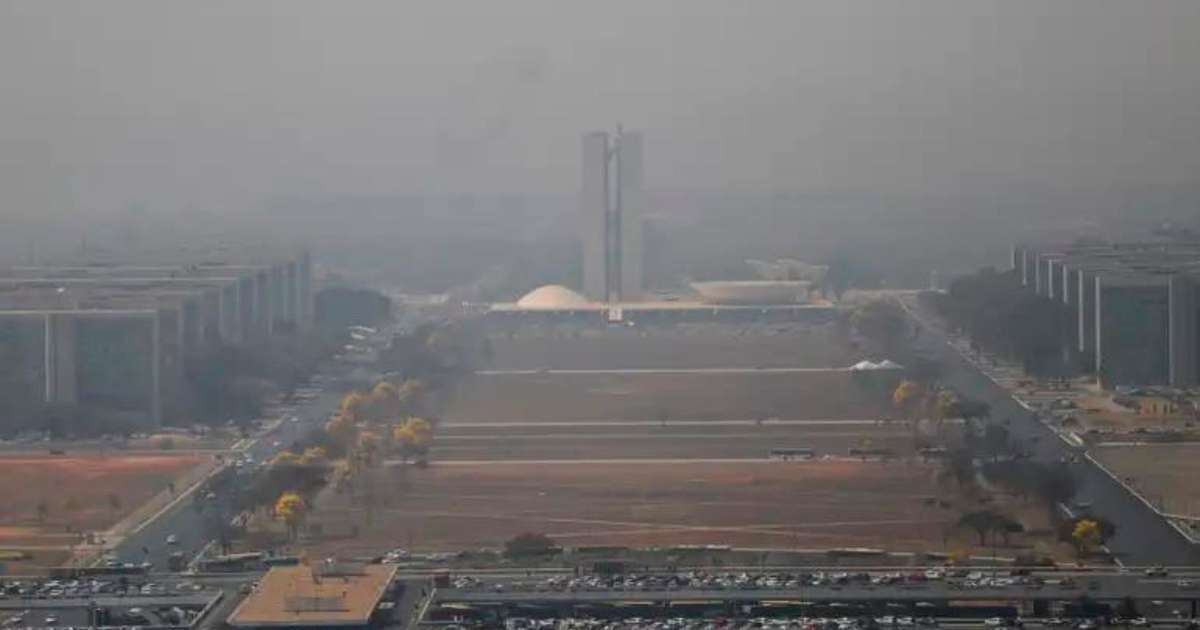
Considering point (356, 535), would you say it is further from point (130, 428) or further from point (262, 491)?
point (130, 428)

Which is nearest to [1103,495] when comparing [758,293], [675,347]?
[675,347]

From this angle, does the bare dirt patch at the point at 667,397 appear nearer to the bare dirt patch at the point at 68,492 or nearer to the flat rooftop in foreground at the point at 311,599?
the bare dirt patch at the point at 68,492

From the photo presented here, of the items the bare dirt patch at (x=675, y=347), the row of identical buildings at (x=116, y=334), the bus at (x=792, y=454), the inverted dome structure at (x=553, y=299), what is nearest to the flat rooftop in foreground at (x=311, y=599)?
the bus at (x=792, y=454)

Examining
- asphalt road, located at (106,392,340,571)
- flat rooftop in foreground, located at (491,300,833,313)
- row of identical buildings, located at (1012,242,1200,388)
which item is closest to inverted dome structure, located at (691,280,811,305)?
flat rooftop in foreground, located at (491,300,833,313)

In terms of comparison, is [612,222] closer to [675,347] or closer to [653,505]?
[675,347]

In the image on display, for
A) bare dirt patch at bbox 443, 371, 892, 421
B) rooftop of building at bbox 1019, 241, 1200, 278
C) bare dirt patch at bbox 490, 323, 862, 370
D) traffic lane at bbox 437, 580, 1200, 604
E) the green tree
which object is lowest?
traffic lane at bbox 437, 580, 1200, 604

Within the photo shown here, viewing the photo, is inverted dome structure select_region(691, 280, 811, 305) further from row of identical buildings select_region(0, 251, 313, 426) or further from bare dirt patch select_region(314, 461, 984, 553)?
bare dirt patch select_region(314, 461, 984, 553)
